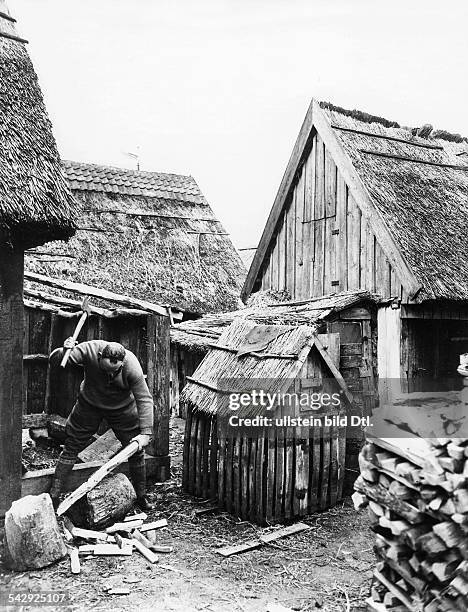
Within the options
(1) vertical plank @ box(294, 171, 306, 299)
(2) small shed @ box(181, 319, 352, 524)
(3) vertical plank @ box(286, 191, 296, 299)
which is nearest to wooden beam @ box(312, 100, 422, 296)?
(1) vertical plank @ box(294, 171, 306, 299)

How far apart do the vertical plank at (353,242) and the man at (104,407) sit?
18.9 ft

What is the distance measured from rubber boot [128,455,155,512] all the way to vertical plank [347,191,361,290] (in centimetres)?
588

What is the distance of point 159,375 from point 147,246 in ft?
30.1

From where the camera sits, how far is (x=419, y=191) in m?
11.7

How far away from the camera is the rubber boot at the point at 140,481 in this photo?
6812mm

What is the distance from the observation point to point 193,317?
52.0ft

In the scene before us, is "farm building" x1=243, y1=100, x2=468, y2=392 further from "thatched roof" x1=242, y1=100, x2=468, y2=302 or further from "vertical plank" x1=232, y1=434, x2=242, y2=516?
"vertical plank" x1=232, y1=434, x2=242, y2=516

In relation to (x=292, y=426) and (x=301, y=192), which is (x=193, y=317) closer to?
(x=301, y=192)

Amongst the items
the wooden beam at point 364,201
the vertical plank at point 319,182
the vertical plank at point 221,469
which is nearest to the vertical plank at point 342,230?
the wooden beam at point 364,201

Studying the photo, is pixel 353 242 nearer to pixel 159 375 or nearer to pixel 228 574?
pixel 159 375

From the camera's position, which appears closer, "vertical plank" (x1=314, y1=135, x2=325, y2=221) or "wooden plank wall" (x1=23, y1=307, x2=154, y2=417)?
"wooden plank wall" (x1=23, y1=307, x2=154, y2=417)

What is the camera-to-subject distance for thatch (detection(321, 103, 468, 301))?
32.9ft

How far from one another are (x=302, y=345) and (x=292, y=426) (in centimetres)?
88

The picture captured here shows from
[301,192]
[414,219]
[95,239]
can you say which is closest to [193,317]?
[95,239]
